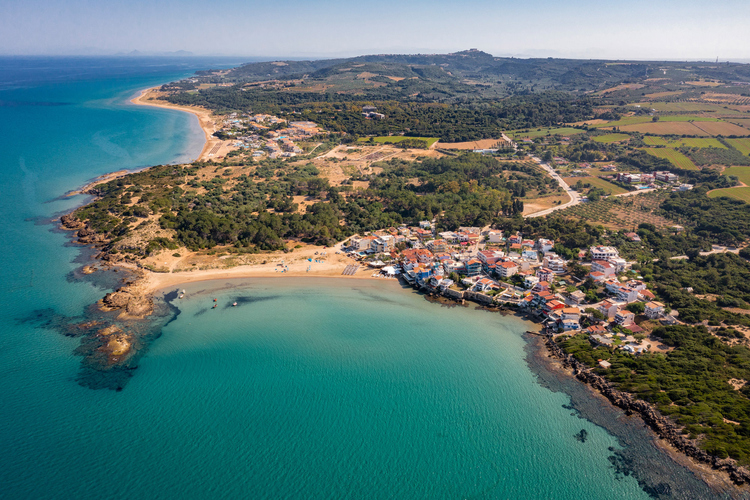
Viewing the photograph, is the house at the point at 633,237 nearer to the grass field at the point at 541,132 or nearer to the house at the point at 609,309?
the house at the point at 609,309

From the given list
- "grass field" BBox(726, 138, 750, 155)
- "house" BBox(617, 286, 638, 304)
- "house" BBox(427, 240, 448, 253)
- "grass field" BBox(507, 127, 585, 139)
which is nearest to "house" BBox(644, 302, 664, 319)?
"house" BBox(617, 286, 638, 304)

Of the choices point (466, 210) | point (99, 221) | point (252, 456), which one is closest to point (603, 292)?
point (466, 210)

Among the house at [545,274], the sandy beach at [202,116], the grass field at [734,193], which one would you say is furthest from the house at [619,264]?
the sandy beach at [202,116]

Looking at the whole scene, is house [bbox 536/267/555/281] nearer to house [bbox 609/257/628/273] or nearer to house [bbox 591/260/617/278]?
house [bbox 591/260/617/278]

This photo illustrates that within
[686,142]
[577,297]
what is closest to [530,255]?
[577,297]

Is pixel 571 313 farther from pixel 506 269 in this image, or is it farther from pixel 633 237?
pixel 633 237
